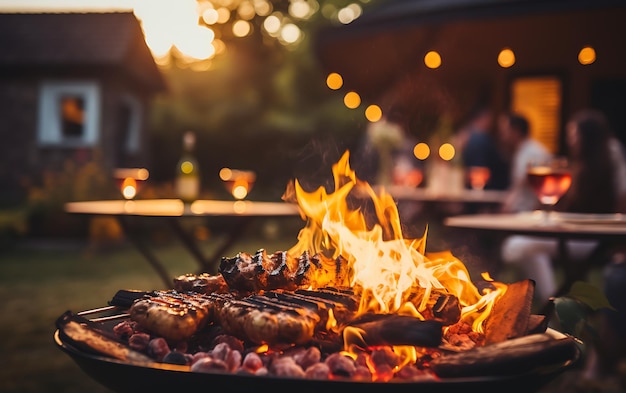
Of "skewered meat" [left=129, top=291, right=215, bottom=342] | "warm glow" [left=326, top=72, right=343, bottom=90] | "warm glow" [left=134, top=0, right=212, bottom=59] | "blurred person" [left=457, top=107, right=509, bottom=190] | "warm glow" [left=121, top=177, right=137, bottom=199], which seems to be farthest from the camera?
"warm glow" [left=134, top=0, right=212, bottom=59]

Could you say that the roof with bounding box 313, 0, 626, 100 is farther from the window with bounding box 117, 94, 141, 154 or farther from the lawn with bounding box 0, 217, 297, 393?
the window with bounding box 117, 94, 141, 154

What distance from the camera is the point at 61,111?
1447 centimetres

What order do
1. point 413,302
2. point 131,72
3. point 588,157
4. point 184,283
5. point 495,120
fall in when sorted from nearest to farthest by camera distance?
1. point 413,302
2. point 184,283
3. point 588,157
4. point 495,120
5. point 131,72

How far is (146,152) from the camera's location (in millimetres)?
16969

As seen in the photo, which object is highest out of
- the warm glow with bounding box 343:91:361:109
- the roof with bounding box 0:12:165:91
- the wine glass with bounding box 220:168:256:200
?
the roof with bounding box 0:12:165:91

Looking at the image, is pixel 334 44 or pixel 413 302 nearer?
pixel 413 302

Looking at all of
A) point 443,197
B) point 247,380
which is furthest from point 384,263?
point 443,197

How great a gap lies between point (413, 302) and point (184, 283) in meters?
0.72

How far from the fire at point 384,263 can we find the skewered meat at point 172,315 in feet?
1.42

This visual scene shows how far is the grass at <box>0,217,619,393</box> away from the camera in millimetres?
3896

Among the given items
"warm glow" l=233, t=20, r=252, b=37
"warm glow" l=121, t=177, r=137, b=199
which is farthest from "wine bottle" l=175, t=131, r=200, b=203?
"warm glow" l=233, t=20, r=252, b=37

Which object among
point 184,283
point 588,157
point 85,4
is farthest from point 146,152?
point 184,283

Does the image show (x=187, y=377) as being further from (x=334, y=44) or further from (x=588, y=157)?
(x=334, y=44)

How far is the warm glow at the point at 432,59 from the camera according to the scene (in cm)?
833
